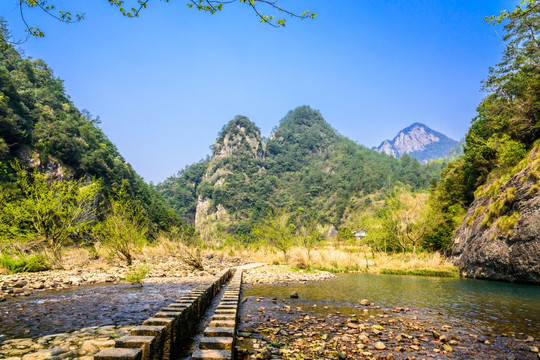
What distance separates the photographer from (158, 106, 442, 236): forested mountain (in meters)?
98.4

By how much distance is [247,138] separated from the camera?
5827 inches

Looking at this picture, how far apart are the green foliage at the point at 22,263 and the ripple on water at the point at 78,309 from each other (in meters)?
5.68

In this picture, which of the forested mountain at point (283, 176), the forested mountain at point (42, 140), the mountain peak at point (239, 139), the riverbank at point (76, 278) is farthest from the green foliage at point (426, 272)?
the mountain peak at point (239, 139)

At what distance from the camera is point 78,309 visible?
693 centimetres

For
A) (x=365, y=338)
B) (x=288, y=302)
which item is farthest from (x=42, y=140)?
(x=365, y=338)

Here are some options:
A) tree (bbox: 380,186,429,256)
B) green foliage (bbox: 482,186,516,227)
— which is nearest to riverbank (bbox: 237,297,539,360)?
green foliage (bbox: 482,186,516,227)

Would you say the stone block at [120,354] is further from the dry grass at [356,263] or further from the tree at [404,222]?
the tree at [404,222]

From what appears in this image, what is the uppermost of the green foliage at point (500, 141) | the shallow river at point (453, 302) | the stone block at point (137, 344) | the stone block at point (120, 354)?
the green foliage at point (500, 141)

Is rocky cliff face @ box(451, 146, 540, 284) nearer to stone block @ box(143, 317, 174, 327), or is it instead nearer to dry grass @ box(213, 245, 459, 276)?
dry grass @ box(213, 245, 459, 276)

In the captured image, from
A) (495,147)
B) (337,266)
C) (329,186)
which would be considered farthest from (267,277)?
(329,186)

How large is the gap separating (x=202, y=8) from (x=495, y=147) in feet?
92.0

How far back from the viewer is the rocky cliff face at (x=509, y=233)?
13953 millimetres

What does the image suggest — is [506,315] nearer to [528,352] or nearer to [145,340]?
[528,352]

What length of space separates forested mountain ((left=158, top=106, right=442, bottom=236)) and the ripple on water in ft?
250
